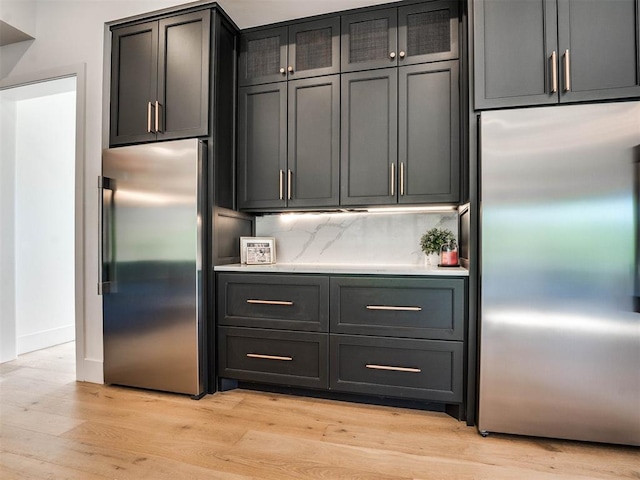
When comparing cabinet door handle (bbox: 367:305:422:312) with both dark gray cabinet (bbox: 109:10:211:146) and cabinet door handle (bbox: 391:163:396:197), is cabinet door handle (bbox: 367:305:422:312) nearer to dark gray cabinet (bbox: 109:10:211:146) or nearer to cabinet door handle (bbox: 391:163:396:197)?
cabinet door handle (bbox: 391:163:396:197)

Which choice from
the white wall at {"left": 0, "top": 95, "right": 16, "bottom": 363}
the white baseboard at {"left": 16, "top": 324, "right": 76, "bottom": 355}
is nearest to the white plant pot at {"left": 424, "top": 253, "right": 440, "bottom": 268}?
the white wall at {"left": 0, "top": 95, "right": 16, "bottom": 363}

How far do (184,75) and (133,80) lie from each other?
1.42 feet

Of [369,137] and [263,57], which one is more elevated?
[263,57]

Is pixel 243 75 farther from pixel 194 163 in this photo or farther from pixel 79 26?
Result: pixel 79 26

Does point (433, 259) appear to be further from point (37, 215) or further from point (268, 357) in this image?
point (37, 215)

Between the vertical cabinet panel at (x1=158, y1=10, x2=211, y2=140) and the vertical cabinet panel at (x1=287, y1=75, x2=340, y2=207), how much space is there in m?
0.60

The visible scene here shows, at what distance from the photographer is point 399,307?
7.08 ft

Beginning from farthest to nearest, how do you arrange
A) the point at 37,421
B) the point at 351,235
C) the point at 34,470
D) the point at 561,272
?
1. the point at 351,235
2. the point at 37,421
3. the point at 561,272
4. the point at 34,470

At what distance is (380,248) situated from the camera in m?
2.76

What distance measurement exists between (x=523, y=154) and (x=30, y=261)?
4203 mm

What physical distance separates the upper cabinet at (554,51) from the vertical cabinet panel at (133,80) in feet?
6.88

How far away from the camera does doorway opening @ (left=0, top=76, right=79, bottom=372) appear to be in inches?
127

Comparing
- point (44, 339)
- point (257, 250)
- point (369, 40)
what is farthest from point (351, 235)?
point (44, 339)

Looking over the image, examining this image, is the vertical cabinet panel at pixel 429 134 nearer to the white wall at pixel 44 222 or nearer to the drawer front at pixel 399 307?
the drawer front at pixel 399 307
